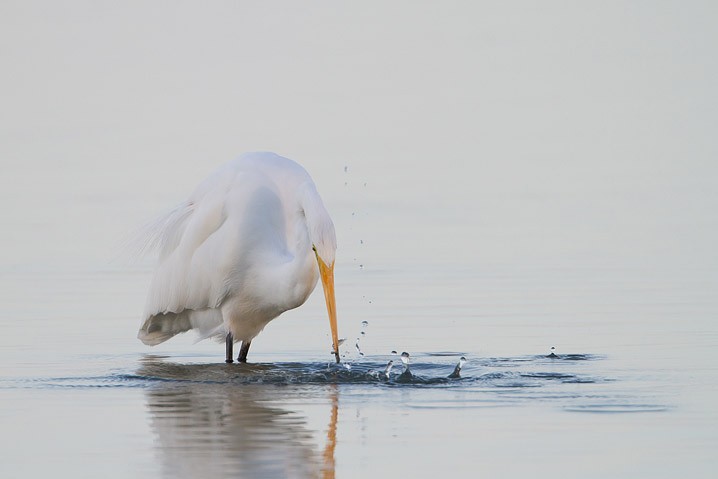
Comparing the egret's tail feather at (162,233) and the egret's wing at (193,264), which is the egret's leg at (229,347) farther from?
the egret's tail feather at (162,233)

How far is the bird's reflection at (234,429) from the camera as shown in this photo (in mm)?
7895

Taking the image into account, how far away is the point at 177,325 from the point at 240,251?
1259mm

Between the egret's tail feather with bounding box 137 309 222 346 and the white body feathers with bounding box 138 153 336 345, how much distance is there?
0.01 metres

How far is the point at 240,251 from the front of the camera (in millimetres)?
12180

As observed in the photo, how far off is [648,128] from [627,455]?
1950cm

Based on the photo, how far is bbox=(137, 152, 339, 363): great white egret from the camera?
11.9 meters

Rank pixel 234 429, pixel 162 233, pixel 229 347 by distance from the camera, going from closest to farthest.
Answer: pixel 234 429, pixel 229 347, pixel 162 233

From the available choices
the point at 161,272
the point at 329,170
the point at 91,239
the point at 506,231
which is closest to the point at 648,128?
the point at 329,170

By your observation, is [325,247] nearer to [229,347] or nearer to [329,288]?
[329,288]

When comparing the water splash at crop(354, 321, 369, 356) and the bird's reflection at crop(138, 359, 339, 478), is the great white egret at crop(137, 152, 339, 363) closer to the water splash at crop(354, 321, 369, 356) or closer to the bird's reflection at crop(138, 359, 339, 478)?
the water splash at crop(354, 321, 369, 356)

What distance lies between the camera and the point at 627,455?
8047 millimetres

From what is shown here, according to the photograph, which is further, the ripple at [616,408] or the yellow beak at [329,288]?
the yellow beak at [329,288]

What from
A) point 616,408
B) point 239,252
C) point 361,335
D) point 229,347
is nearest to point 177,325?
point 229,347

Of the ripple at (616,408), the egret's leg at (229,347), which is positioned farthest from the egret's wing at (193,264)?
the ripple at (616,408)
